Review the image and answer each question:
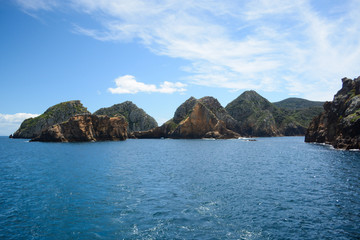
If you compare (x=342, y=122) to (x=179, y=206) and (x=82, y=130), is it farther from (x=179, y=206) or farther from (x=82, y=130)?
(x=82, y=130)

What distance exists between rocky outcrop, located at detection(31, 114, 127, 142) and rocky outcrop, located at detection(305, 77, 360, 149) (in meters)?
132

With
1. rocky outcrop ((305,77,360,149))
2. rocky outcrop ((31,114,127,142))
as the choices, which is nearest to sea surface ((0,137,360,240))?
rocky outcrop ((305,77,360,149))

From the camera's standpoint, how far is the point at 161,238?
57.1 feet

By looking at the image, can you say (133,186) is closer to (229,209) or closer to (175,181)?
(175,181)

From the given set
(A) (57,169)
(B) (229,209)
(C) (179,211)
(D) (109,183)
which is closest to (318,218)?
(B) (229,209)

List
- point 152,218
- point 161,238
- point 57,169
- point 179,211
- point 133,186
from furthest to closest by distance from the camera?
point 57,169 → point 133,186 → point 179,211 → point 152,218 → point 161,238

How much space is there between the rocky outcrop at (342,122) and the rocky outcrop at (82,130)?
13175cm

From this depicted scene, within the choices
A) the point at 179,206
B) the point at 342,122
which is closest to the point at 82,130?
the point at 179,206

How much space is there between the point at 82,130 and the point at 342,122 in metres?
133

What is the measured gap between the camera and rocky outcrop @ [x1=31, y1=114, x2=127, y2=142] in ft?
457

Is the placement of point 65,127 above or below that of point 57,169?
above

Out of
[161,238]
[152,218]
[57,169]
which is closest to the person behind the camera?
[161,238]

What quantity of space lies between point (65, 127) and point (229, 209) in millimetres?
138994

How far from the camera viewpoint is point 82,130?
466 feet
